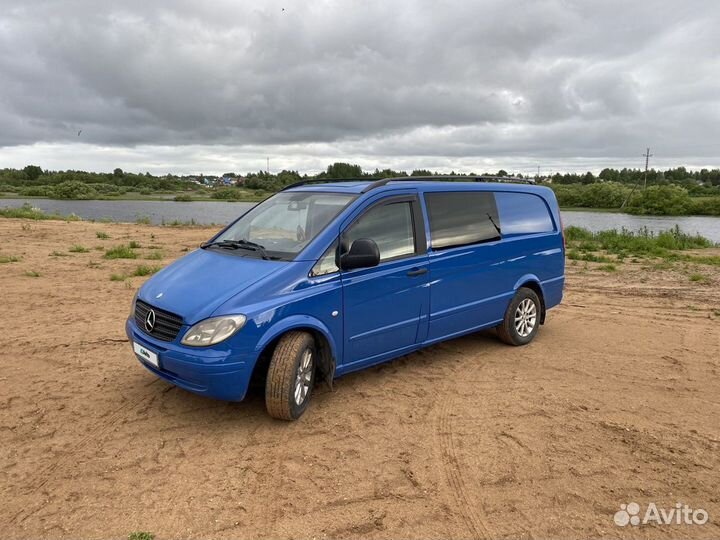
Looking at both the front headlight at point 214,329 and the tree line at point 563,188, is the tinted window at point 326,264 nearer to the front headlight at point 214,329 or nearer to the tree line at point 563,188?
the front headlight at point 214,329

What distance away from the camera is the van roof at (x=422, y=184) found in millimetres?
4723

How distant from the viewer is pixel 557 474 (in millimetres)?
3215

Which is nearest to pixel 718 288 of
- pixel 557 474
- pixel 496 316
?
pixel 496 316

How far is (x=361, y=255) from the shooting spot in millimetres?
3967

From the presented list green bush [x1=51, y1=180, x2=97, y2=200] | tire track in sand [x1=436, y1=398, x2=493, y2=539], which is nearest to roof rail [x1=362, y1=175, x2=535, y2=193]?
tire track in sand [x1=436, y1=398, x2=493, y2=539]

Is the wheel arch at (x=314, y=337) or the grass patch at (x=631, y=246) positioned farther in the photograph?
the grass patch at (x=631, y=246)

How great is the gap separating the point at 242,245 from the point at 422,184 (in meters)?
1.88

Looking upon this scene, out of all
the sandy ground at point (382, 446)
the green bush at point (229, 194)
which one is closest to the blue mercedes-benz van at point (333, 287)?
the sandy ground at point (382, 446)

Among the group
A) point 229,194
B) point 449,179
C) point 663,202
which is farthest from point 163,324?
point 229,194

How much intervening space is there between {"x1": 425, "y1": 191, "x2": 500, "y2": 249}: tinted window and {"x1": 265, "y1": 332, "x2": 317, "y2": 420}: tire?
68.7 inches

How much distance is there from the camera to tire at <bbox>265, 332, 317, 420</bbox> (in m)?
3.67

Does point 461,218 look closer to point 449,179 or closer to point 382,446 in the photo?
point 449,179

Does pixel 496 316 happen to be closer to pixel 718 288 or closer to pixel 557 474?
pixel 557 474

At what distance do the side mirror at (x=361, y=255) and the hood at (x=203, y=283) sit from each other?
20.0 inches
